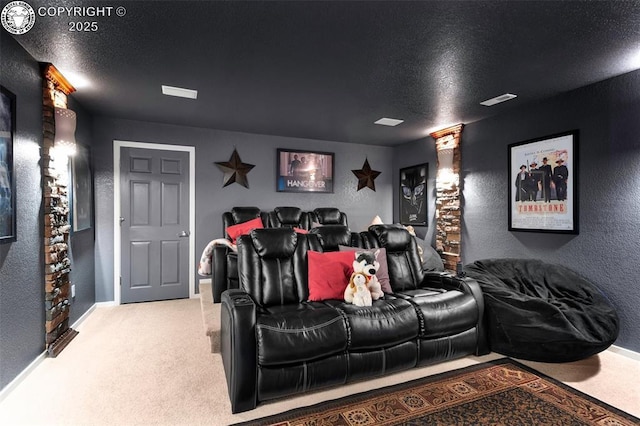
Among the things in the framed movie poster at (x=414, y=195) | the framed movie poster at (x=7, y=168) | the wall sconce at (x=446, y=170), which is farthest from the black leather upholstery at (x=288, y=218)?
the framed movie poster at (x=7, y=168)

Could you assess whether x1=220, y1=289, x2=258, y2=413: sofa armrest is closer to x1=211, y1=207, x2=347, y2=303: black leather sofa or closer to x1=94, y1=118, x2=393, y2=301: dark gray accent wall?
x1=211, y1=207, x2=347, y2=303: black leather sofa

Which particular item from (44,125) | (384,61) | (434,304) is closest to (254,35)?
(384,61)

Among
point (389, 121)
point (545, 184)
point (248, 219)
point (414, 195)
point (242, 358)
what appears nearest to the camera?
point (242, 358)

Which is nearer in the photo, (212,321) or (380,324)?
(380,324)

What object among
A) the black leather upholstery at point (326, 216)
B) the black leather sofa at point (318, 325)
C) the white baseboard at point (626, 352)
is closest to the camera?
the black leather sofa at point (318, 325)

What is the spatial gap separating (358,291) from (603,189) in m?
2.54

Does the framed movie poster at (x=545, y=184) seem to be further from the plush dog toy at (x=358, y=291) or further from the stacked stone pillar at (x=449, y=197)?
the plush dog toy at (x=358, y=291)

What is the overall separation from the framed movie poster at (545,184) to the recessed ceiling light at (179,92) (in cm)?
370

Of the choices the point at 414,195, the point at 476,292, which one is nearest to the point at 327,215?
the point at 414,195

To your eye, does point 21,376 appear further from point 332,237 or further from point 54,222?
point 332,237

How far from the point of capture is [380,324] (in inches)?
86.0

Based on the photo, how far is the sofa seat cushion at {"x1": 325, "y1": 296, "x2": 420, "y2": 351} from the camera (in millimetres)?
2125

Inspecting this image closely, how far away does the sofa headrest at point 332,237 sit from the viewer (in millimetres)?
2922
